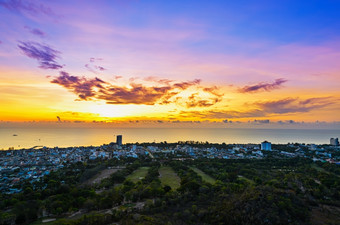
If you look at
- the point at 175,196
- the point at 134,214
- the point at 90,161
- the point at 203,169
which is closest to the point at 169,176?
the point at 203,169

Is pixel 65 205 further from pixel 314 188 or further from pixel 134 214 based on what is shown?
pixel 314 188

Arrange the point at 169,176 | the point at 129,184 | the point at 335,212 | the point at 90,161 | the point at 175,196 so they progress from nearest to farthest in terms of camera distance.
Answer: the point at 335,212 → the point at 175,196 → the point at 129,184 → the point at 169,176 → the point at 90,161

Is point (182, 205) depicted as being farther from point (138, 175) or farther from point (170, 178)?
point (138, 175)

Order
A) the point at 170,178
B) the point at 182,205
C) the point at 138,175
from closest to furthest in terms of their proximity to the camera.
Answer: the point at 182,205, the point at 170,178, the point at 138,175

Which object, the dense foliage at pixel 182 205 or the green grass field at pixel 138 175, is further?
the green grass field at pixel 138 175

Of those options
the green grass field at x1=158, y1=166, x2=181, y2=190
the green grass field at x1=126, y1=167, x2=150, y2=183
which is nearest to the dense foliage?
the green grass field at x1=158, y1=166, x2=181, y2=190

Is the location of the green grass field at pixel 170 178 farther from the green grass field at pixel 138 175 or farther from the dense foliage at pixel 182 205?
the dense foliage at pixel 182 205

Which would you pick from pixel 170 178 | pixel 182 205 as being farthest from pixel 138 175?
pixel 182 205

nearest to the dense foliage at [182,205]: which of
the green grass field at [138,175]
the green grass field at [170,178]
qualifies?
the green grass field at [170,178]

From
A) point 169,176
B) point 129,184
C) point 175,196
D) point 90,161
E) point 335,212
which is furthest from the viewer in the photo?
point 90,161

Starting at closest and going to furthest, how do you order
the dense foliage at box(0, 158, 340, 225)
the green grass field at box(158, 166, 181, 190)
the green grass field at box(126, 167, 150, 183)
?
the dense foliage at box(0, 158, 340, 225), the green grass field at box(158, 166, 181, 190), the green grass field at box(126, 167, 150, 183)

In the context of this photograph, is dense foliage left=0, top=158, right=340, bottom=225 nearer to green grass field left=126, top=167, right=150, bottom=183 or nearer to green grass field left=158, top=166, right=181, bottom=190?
green grass field left=158, top=166, right=181, bottom=190
